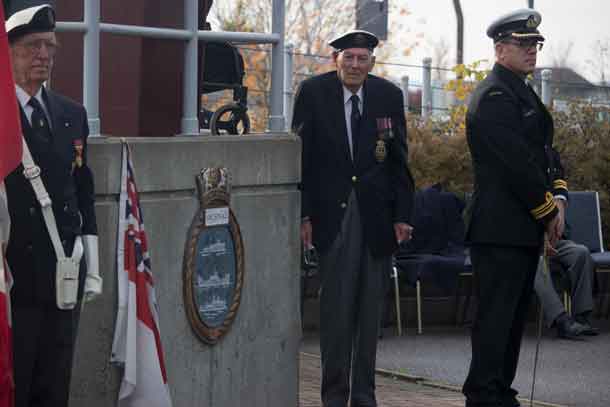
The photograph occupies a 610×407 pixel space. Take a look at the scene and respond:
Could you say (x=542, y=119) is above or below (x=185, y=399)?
above

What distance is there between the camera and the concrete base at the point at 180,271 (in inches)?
244

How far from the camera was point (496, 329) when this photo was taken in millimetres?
7586

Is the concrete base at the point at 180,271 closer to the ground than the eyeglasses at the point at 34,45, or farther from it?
closer to the ground

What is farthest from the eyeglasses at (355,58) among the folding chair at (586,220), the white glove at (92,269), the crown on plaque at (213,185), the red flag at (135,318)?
the folding chair at (586,220)

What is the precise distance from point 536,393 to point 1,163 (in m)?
4.77

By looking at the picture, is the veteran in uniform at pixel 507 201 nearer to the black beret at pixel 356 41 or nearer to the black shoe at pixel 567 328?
the black beret at pixel 356 41

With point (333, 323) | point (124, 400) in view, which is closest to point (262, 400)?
point (333, 323)

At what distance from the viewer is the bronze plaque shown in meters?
6.75

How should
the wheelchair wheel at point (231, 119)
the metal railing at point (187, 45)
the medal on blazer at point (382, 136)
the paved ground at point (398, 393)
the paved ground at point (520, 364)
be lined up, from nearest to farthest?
1. the metal railing at point (187, 45)
2. the wheelchair wheel at point (231, 119)
3. the medal on blazer at point (382, 136)
4. the paved ground at point (398, 393)
5. the paved ground at point (520, 364)

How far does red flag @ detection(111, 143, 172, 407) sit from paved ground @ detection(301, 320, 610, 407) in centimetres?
218

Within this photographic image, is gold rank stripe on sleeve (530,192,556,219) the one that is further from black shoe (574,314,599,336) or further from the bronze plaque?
black shoe (574,314,599,336)

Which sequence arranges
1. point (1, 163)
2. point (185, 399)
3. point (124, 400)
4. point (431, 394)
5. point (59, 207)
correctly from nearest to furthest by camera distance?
1. point (1, 163)
2. point (59, 207)
3. point (124, 400)
4. point (185, 399)
5. point (431, 394)

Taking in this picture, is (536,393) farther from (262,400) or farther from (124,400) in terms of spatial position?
(124,400)

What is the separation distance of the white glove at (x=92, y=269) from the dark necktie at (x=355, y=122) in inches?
90.3
